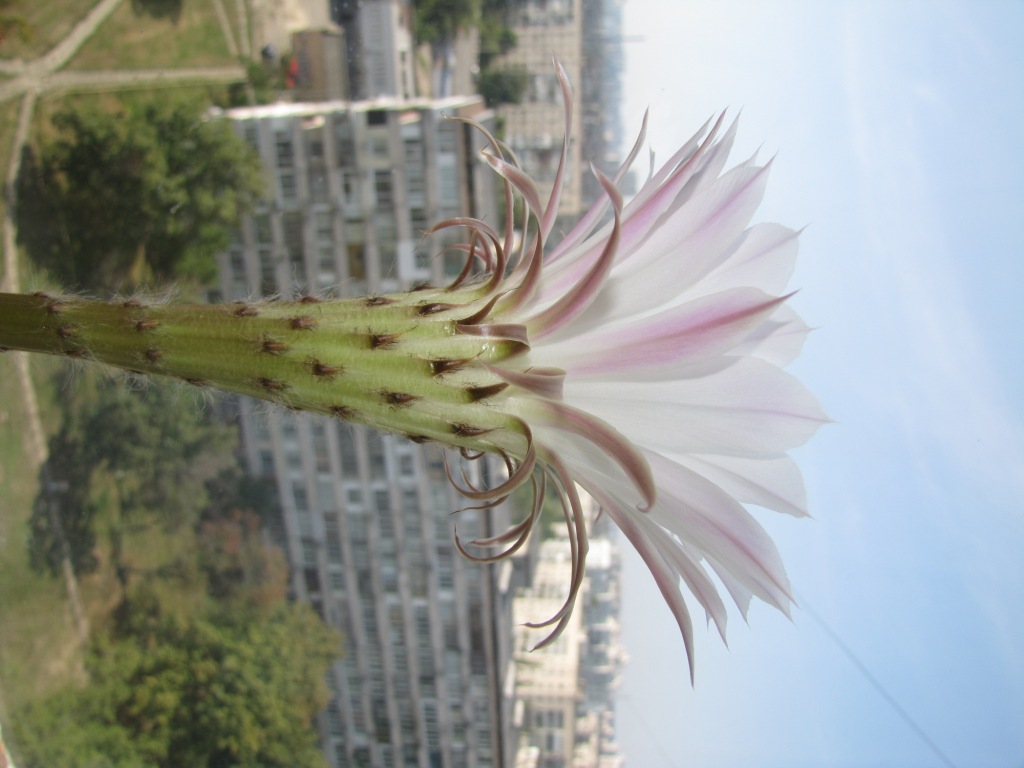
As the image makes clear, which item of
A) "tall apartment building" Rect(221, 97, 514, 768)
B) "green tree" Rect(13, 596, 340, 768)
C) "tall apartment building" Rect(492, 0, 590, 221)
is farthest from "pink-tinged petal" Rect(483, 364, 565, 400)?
"green tree" Rect(13, 596, 340, 768)

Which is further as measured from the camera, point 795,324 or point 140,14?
point 140,14

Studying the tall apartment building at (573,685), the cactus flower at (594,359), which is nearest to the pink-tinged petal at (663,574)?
the cactus flower at (594,359)

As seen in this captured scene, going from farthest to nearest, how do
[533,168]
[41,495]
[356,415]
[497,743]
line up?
1. [497,743]
2. [41,495]
3. [533,168]
4. [356,415]

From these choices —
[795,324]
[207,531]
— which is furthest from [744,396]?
[207,531]

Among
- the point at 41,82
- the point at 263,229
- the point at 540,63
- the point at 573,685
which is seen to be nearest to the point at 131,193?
the point at 41,82

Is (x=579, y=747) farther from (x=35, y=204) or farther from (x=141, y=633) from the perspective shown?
(x=35, y=204)

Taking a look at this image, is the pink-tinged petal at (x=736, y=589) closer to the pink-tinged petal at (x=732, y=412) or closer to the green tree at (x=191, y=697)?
the pink-tinged petal at (x=732, y=412)
